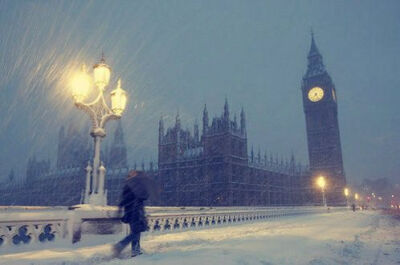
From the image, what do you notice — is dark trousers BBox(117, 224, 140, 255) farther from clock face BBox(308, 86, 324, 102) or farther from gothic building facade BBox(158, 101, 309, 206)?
clock face BBox(308, 86, 324, 102)

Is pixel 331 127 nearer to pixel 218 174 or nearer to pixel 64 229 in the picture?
pixel 218 174

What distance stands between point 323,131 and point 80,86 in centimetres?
7680

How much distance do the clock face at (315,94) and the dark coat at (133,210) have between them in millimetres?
80204

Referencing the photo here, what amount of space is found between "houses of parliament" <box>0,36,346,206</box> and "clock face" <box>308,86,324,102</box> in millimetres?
263

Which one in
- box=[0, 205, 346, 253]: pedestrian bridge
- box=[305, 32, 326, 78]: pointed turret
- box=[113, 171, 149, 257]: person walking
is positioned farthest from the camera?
box=[305, 32, 326, 78]: pointed turret

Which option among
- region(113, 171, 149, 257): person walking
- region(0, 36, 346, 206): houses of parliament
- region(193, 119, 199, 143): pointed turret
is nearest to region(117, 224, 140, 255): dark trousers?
region(113, 171, 149, 257): person walking

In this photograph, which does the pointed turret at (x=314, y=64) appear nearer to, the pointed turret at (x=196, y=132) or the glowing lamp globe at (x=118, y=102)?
the pointed turret at (x=196, y=132)

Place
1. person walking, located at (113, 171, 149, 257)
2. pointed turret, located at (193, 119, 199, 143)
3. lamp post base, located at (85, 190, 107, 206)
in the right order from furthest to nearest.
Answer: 1. pointed turret, located at (193, 119, 199, 143)
2. lamp post base, located at (85, 190, 107, 206)
3. person walking, located at (113, 171, 149, 257)

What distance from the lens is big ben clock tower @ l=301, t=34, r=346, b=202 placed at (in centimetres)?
7031

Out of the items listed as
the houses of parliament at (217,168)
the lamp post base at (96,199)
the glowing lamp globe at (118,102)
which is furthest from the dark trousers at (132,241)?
the houses of parliament at (217,168)

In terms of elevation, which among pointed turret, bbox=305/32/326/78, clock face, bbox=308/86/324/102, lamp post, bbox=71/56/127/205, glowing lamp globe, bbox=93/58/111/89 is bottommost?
lamp post, bbox=71/56/127/205

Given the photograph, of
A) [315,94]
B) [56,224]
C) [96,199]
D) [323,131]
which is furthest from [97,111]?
[315,94]

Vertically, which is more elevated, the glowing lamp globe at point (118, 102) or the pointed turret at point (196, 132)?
the pointed turret at point (196, 132)

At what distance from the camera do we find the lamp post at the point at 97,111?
7910 mm
